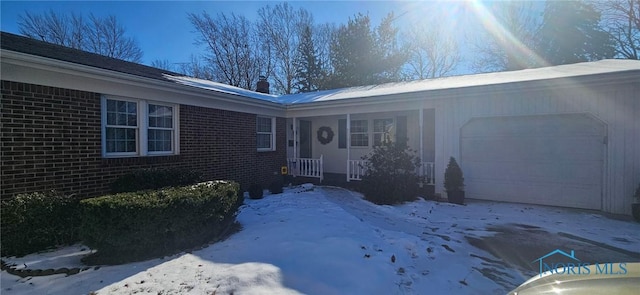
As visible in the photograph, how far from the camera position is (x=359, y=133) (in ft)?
39.5

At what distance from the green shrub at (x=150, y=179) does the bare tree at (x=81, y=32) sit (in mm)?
22645

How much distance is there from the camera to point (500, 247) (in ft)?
15.3

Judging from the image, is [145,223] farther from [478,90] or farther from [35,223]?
[478,90]

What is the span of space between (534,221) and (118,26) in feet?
98.1

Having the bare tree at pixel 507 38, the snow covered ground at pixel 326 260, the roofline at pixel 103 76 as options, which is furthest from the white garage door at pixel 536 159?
the bare tree at pixel 507 38

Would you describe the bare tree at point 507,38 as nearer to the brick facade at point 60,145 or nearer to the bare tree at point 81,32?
the brick facade at point 60,145

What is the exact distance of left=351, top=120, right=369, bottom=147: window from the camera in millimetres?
11930

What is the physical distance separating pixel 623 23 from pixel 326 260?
1022 inches

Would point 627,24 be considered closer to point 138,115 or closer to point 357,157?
point 357,157

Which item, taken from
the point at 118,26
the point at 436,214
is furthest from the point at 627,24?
the point at 118,26

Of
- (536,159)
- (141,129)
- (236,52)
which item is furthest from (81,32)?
(536,159)

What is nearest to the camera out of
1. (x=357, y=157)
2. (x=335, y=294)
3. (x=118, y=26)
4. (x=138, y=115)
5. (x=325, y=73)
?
(x=335, y=294)

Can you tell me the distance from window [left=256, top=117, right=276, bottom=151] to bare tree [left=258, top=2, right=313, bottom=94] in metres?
16.4

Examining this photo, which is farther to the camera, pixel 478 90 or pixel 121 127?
pixel 478 90
